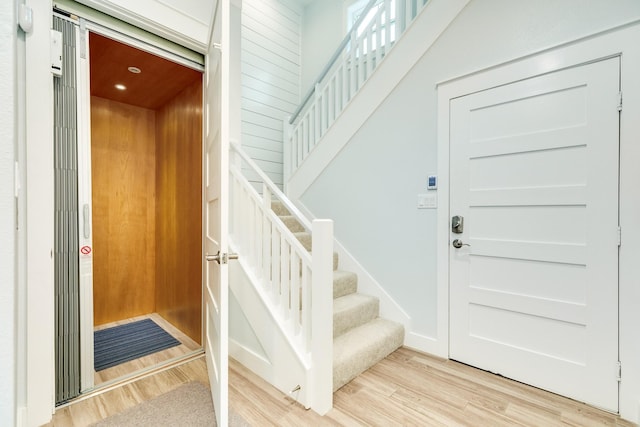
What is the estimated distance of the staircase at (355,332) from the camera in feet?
6.60

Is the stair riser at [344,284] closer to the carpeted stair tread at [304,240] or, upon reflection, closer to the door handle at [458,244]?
the carpeted stair tread at [304,240]

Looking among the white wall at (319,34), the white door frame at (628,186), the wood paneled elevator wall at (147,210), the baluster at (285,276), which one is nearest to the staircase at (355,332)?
the baluster at (285,276)

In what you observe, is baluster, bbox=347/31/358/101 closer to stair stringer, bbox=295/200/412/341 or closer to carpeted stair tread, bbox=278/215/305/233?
carpeted stair tread, bbox=278/215/305/233

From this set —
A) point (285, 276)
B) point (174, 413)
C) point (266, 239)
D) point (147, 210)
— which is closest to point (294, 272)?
point (285, 276)

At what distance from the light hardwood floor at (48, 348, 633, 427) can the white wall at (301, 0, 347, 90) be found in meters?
3.83

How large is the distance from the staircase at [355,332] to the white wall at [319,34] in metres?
2.87

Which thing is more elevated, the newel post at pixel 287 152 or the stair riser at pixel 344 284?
the newel post at pixel 287 152

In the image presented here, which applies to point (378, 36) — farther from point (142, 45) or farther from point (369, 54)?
point (142, 45)

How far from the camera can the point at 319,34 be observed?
4301 mm

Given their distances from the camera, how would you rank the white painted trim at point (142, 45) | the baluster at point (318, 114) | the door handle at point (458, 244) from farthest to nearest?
the baluster at point (318, 114), the door handle at point (458, 244), the white painted trim at point (142, 45)

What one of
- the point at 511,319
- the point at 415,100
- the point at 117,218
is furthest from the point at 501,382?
the point at 117,218

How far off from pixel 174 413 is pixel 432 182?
238 centimetres

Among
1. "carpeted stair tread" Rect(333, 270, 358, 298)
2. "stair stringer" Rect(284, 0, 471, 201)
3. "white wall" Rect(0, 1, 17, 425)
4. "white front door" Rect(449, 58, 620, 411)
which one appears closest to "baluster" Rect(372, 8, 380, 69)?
"stair stringer" Rect(284, 0, 471, 201)

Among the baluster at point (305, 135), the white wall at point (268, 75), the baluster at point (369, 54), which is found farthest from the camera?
the white wall at point (268, 75)
